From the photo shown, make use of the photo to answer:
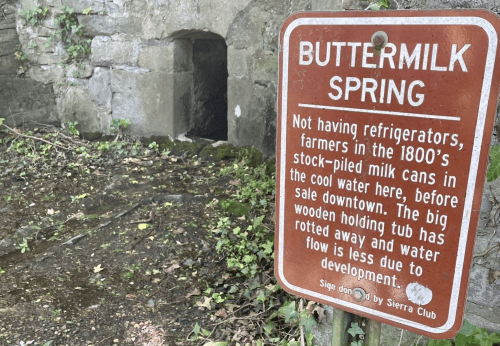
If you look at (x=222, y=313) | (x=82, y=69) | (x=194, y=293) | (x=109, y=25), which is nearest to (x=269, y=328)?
(x=222, y=313)

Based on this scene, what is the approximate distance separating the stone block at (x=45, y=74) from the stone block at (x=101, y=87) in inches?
20.8

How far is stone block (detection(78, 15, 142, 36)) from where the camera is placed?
5.07 m

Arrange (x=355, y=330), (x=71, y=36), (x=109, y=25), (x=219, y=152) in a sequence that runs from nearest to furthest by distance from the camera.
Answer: (x=355, y=330) → (x=219, y=152) → (x=109, y=25) → (x=71, y=36)

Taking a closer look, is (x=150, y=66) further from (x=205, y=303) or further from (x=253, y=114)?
(x=205, y=303)

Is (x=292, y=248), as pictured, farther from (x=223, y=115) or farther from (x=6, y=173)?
(x=223, y=115)

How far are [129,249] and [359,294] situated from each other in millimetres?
2502

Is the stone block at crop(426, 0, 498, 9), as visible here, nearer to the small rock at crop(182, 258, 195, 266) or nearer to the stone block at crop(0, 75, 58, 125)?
the small rock at crop(182, 258, 195, 266)

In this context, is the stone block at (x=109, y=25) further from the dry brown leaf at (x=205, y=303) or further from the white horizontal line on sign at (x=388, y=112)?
the white horizontal line on sign at (x=388, y=112)

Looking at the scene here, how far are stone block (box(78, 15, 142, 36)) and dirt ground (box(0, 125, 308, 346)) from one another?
1376 millimetres

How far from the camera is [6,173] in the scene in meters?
4.70

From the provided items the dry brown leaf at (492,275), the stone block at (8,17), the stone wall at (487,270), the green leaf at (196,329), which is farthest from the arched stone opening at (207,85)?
the dry brown leaf at (492,275)

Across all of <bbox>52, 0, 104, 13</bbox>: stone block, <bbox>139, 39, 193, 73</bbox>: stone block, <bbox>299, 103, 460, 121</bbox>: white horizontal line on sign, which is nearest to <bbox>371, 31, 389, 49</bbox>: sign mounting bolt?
<bbox>299, 103, 460, 121</bbox>: white horizontal line on sign

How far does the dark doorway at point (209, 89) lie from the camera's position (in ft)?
17.9

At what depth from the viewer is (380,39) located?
1.03 meters
